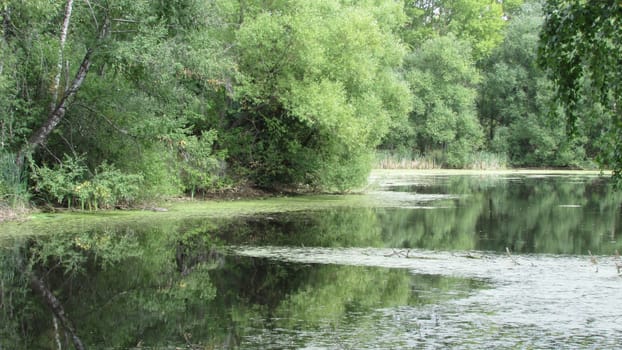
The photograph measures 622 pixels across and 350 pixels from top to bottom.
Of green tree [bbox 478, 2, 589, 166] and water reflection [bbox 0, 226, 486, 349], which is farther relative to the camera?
green tree [bbox 478, 2, 589, 166]

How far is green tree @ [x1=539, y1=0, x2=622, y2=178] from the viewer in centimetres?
726

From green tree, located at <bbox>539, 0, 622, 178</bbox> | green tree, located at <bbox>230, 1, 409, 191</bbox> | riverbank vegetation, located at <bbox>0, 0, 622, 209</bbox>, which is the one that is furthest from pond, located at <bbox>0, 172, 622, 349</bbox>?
green tree, located at <bbox>230, 1, 409, 191</bbox>

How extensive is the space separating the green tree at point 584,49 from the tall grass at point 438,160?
1673 inches

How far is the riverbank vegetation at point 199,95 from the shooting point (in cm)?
1673

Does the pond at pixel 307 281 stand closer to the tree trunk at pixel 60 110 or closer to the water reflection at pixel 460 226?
the water reflection at pixel 460 226

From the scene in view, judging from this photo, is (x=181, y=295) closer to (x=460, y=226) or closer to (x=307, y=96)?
(x=460, y=226)

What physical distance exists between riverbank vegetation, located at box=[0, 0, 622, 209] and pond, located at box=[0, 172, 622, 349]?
1.71 m

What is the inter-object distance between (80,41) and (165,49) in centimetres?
233

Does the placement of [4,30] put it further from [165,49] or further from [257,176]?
[257,176]

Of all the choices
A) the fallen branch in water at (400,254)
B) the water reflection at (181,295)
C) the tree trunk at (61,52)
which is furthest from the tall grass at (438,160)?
the water reflection at (181,295)

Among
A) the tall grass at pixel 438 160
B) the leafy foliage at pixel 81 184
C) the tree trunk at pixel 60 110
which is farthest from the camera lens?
the tall grass at pixel 438 160

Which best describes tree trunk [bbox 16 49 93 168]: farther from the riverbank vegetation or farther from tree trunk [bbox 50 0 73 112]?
tree trunk [bbox 50 0 73 112]

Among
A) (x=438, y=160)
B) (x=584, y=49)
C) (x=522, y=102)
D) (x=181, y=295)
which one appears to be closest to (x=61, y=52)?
(x=181, y=295)

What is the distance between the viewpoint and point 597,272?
36.8 feet
